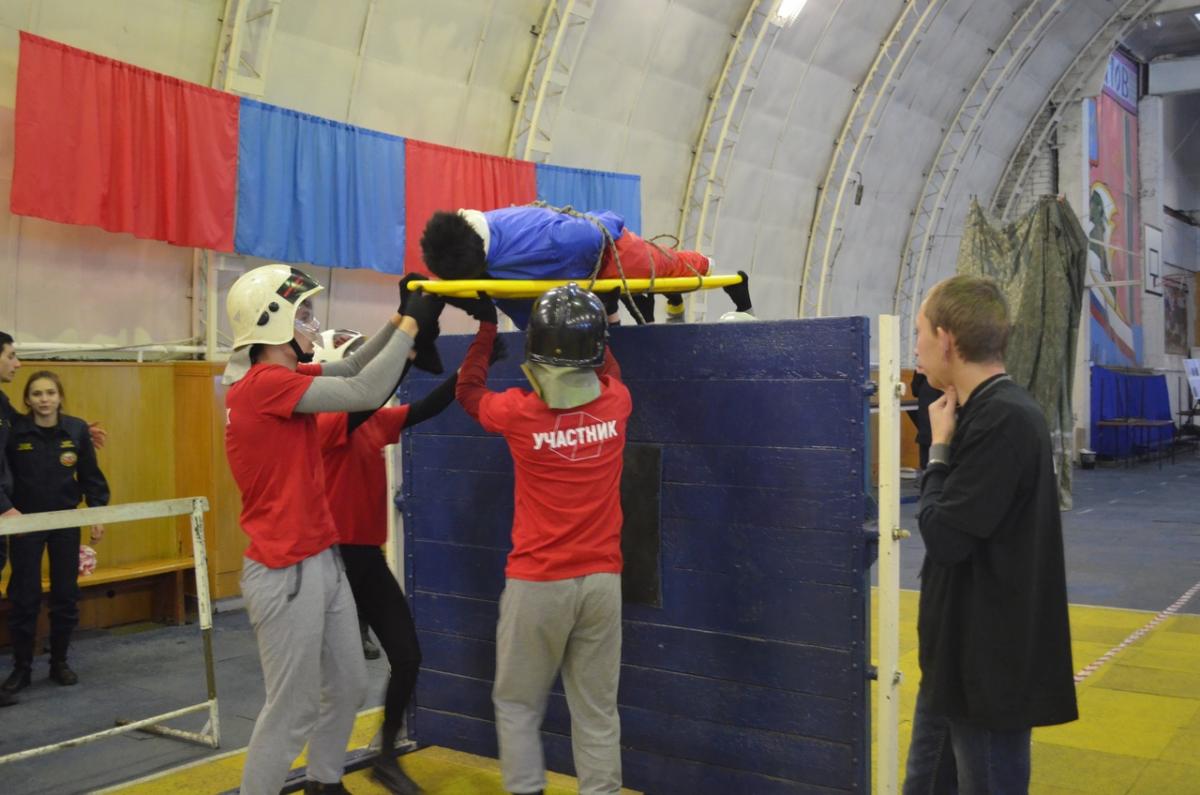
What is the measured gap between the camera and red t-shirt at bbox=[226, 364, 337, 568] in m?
3.85

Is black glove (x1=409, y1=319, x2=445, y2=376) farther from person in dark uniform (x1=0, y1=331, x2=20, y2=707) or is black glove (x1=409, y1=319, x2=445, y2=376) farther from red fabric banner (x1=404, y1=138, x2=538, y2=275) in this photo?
red fabric banner (x1=404, y1=138, x2=538, y2=275)

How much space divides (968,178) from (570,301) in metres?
21.6

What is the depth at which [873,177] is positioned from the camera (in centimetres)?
2048

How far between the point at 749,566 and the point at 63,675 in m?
5.17

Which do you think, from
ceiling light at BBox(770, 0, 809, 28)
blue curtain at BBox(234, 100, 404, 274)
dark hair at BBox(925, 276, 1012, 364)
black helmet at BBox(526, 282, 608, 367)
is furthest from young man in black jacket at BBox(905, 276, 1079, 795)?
ceiling light at BBox(770, 0, 809, 28)

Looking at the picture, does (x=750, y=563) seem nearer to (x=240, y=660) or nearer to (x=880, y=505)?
(x=880, y=505)

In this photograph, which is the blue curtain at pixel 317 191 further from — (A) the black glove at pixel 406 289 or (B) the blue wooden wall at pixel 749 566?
(A) the black glove at pixel 406 289

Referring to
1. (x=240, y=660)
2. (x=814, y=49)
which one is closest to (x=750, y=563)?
(x=240, y=660)

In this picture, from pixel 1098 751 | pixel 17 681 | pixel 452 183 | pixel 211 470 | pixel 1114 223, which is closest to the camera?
pixel 1098 751

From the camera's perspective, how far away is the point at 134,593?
9.07 metres

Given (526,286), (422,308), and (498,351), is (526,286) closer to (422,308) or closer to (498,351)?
(422,308)

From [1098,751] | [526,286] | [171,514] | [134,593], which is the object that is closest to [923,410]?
[1098,751]

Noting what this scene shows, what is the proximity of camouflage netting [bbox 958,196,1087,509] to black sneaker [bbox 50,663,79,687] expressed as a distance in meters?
10.6

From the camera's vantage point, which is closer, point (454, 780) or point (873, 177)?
point (454, 780)
